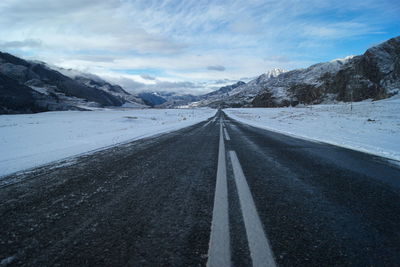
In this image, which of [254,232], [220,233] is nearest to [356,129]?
[254,232]

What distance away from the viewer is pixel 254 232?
2121 mm

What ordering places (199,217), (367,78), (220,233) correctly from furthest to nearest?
(367,78), (199,217), (220,233)

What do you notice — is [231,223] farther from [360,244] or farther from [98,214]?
[98,214]

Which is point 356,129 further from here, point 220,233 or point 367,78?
point 367,78

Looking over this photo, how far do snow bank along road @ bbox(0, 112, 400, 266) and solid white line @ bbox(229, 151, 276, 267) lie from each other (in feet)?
0.04

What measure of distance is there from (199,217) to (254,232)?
2.07 ft

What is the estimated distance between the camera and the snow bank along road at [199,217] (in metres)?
1.79

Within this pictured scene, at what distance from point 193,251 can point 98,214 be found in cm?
129

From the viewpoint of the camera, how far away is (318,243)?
1984mm

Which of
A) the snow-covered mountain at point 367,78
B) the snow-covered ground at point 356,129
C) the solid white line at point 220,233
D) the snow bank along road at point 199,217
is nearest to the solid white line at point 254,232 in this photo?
the snow bank along road at point 199,217

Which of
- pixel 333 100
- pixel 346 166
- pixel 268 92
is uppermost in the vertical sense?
pixel 268 92

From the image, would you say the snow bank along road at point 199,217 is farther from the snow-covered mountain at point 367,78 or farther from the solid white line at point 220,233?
the snow-covered mountain at point 367,78

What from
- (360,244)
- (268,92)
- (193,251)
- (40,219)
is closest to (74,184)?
(40,219)

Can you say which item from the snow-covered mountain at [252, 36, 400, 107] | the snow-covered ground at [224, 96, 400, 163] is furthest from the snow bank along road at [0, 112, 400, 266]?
the snow-covered mountain at [252, 36, 400, 107]
